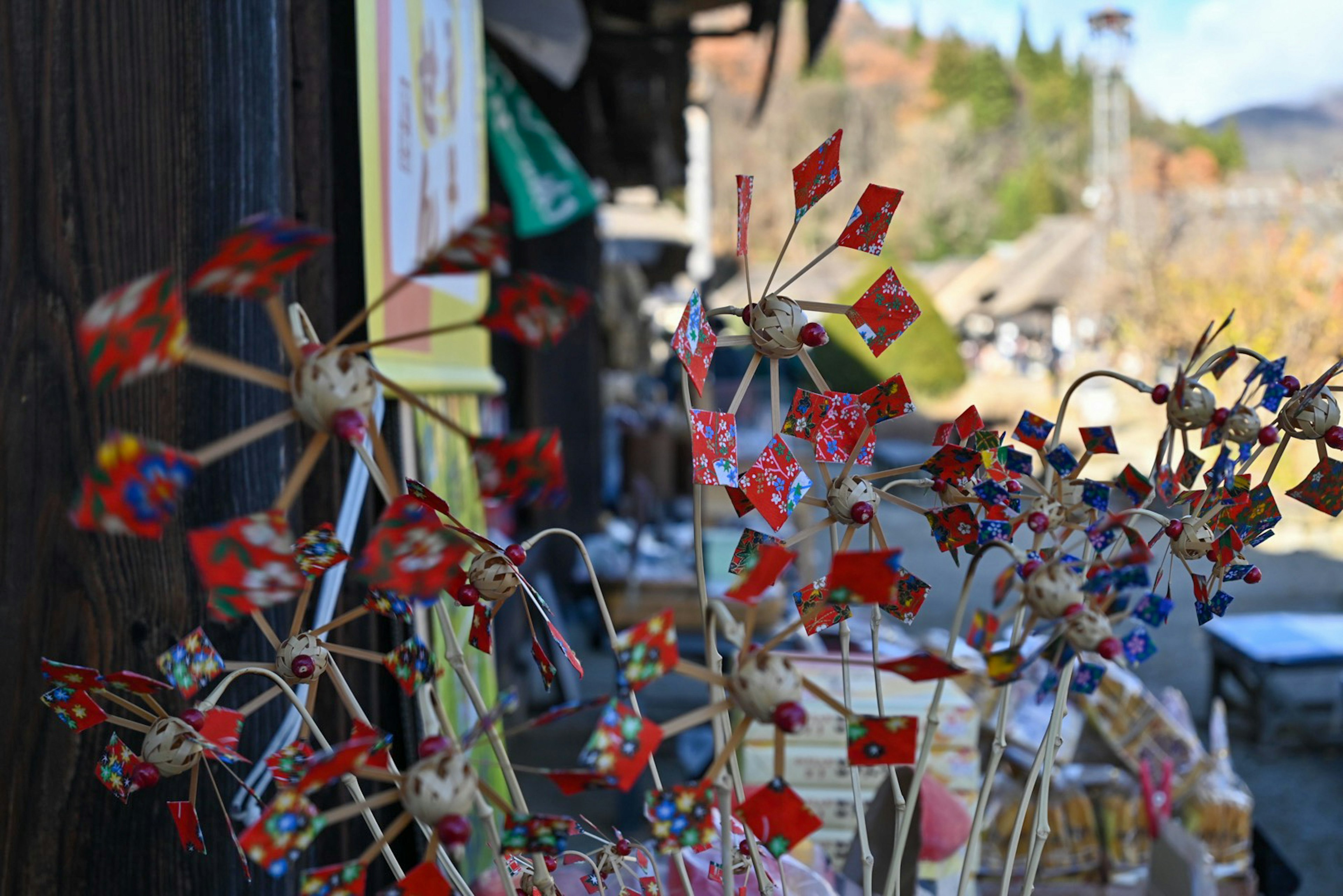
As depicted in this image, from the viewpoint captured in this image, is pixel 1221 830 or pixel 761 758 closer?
pixel 761 758

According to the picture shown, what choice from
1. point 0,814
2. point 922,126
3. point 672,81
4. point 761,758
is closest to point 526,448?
point 0,814

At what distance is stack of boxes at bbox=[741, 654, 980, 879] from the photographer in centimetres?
158

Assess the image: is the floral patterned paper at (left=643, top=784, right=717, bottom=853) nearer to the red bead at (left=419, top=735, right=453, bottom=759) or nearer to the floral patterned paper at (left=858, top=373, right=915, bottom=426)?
the red bead at (left=419, top=735, right=453, bottom=759)

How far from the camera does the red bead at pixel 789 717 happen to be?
426 millimetres

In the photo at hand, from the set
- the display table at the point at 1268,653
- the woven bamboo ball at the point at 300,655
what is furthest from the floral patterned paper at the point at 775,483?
the display table at the point at 1268,653

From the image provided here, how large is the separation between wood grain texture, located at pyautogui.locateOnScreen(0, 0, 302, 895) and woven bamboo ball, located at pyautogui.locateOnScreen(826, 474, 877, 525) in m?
0.60

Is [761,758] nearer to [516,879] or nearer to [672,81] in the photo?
[516,879]

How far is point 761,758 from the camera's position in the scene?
1.60 meters

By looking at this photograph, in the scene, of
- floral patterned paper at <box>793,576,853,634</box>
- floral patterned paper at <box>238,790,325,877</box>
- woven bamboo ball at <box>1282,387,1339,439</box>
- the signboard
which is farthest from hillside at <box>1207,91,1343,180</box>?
floral patterned paper at <box>238,790,325,877</box>

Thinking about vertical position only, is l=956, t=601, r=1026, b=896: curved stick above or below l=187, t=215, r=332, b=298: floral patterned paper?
below

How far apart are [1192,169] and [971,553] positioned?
53518 millimetres

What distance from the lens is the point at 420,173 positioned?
1594mm

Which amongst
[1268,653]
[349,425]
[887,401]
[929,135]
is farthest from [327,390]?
[929,135]

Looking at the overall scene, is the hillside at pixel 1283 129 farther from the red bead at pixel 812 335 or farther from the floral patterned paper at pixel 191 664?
the floral patterned paper at pixel 191 664
